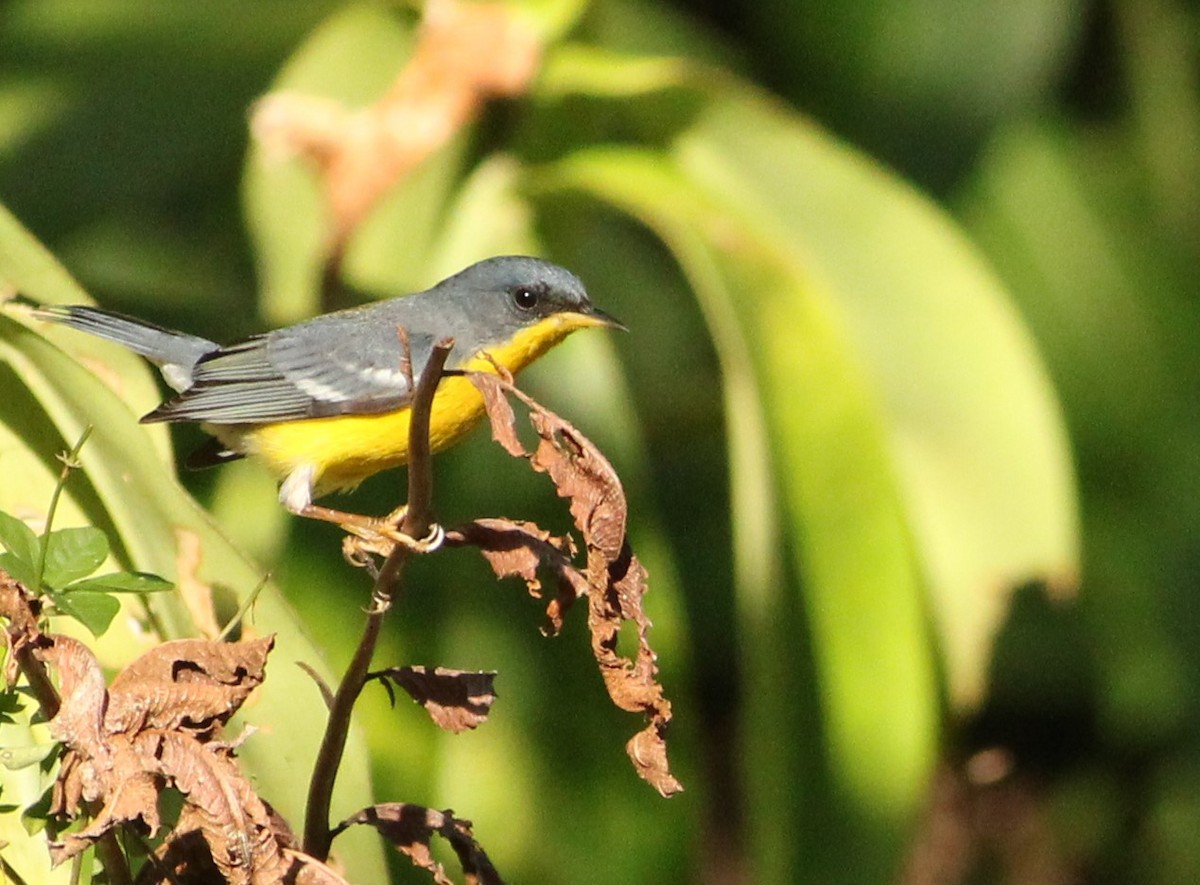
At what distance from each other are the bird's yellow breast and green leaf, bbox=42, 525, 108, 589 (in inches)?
46.3

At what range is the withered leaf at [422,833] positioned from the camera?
1438 mm

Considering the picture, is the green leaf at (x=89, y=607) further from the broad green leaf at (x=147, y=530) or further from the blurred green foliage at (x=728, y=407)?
the blurred green foliage at (x=728, y=407)

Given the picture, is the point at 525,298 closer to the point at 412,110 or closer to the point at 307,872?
the point at 412,110

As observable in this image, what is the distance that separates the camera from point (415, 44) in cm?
312

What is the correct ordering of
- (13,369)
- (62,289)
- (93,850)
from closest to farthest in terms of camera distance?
1. (93,850)
2. (13,369)
3. (62,289)

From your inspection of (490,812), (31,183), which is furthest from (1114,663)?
(31,183)

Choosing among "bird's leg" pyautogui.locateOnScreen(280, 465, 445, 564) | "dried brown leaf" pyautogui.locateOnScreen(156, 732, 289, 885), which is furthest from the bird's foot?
"dried brown leaf" pyautogui.locateOnScreen(156, 732, 289, 885)

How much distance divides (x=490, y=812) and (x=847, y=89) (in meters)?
2.37

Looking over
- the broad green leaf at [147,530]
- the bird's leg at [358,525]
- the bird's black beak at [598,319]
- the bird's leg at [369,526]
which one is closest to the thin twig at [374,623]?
the bird's leg at [358,525]

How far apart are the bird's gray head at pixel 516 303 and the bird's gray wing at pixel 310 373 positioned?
9 cm

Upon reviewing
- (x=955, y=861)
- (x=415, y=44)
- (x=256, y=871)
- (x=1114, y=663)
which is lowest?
(x=955, y=861)

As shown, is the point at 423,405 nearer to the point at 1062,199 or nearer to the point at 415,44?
the point at 415,44

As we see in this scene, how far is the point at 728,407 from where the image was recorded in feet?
10.3

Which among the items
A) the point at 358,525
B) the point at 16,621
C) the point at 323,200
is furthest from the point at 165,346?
the point at 16,621
